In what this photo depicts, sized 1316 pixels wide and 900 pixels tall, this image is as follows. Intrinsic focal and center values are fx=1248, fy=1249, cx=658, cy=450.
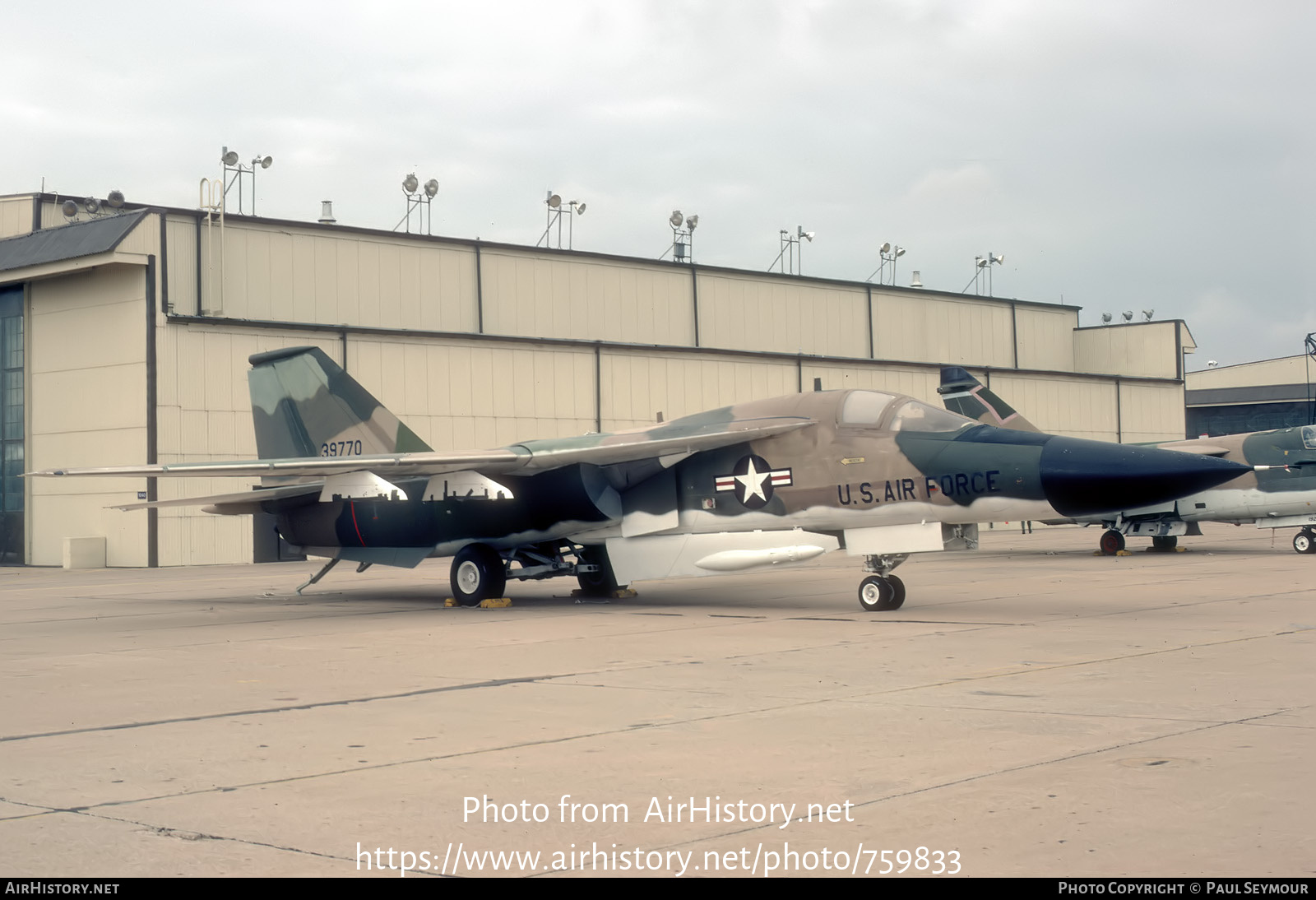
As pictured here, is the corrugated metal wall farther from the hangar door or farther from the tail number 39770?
the tail number 39770

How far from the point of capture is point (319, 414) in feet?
60.6

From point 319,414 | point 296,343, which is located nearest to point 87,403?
point 296,343

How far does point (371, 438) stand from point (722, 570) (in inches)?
248

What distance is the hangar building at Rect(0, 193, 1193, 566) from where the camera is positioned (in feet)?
95.5

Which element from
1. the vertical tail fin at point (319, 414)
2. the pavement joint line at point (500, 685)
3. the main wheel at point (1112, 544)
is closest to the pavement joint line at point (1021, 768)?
the pavement joint line at point (500, 685)

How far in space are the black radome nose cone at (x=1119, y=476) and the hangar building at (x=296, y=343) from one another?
69.3ft

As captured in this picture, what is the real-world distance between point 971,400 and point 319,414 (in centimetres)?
1511

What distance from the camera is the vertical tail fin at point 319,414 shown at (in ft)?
59.9

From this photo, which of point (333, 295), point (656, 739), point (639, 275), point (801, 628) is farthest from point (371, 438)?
point (639, 275)

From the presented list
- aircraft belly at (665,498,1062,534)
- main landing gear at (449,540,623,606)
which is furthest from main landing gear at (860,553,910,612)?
main landing gear at (449,540,623,606)

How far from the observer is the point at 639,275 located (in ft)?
130

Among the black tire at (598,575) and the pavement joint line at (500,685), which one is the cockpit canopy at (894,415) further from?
the black tire at (598,575)
